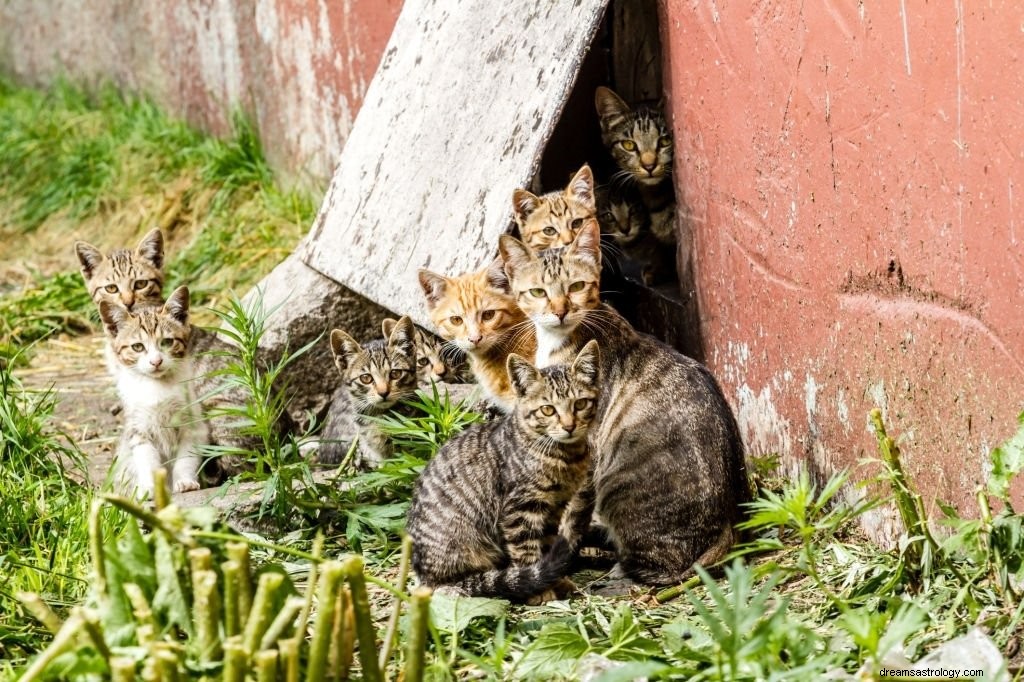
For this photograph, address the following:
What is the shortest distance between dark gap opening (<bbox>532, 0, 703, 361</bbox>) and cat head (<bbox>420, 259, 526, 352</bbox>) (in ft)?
1.73

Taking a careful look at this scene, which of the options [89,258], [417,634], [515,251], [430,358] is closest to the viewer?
[417,634]

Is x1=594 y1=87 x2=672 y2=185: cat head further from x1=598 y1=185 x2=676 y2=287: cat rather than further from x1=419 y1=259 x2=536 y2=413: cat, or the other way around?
x1=419 y1=259 x2=536 y2=413: cat

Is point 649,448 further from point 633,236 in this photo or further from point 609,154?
point 609,154

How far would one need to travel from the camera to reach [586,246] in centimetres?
539

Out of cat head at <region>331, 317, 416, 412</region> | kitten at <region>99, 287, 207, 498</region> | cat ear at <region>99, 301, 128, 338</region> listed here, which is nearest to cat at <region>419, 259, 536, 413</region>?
cat head at <region>331, 317, 416, 412</region>

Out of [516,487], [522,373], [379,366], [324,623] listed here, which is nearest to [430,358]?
[379,366]

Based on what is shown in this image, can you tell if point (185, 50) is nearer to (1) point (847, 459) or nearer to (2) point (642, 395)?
(2) point (642, 395)

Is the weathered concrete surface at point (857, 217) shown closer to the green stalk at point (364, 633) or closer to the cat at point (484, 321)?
the cat at point (484, 321)

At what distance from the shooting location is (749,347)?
5.22 metres

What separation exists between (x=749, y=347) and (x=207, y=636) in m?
2.73

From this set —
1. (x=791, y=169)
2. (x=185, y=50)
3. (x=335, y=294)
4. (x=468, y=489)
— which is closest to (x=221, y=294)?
(x=335, y=294)

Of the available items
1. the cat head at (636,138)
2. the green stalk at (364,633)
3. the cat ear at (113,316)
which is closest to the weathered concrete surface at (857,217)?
the cat head at (636,138)

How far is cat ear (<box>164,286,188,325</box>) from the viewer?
5.98 meters

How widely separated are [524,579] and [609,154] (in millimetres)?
2719
